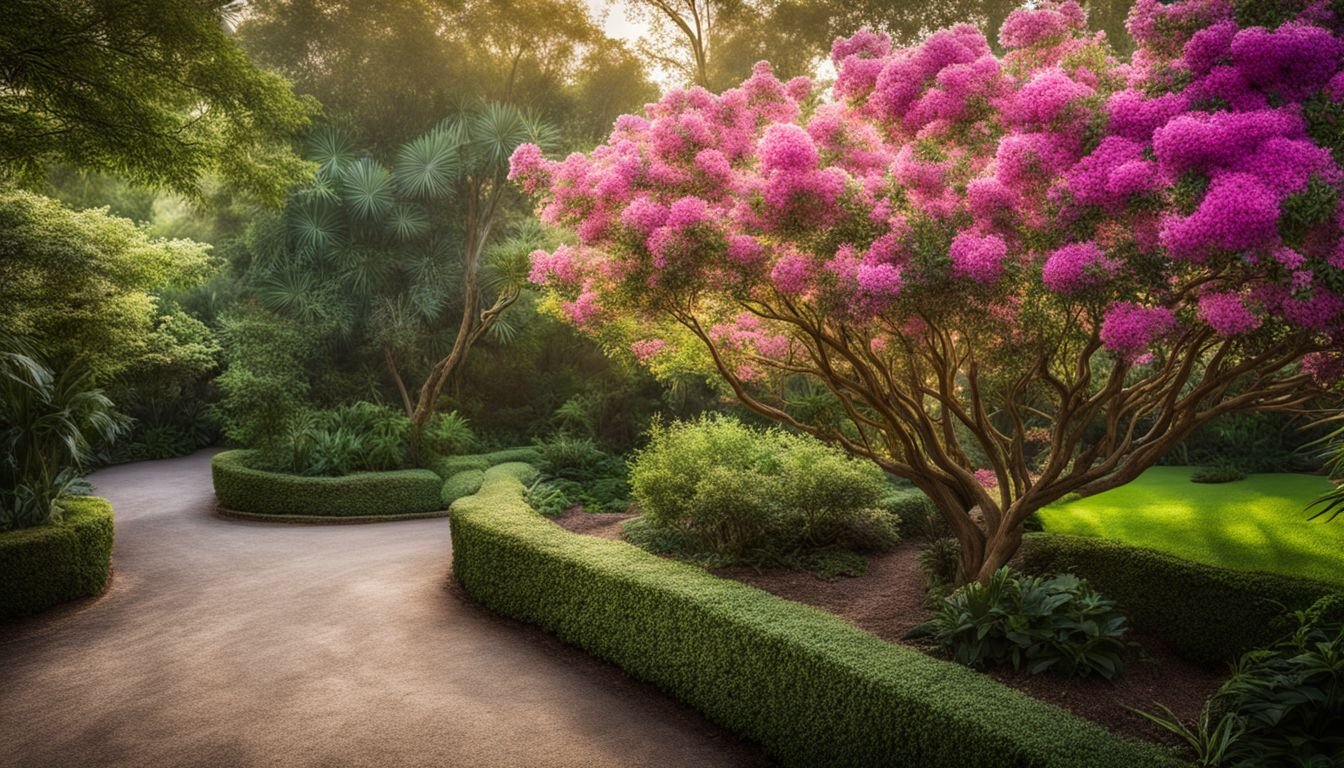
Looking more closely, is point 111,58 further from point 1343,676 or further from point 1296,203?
point 1343,676

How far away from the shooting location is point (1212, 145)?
12.3 ft

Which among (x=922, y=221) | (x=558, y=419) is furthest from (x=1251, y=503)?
(x=558, y=419)

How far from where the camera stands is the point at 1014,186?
4.70 meters

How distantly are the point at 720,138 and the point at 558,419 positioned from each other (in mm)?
14100

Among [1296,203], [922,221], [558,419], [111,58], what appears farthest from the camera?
[558,419]

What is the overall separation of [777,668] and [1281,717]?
2719 millimetres

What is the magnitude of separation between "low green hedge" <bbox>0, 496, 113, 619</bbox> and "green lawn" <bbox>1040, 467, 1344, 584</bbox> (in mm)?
10949

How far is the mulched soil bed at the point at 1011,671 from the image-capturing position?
5.00 metres

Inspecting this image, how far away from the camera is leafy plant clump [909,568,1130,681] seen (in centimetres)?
539

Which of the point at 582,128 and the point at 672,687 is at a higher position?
the point at 582,128

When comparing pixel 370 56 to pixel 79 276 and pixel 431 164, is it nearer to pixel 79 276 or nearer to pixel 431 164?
pixel 431 164

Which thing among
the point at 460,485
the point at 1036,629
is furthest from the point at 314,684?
the point at 460,485

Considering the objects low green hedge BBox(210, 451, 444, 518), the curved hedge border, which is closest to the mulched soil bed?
the curved hedge border

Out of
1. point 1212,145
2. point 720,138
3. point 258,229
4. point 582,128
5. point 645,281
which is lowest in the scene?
point 645,281
